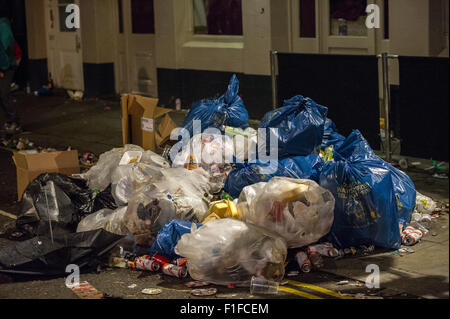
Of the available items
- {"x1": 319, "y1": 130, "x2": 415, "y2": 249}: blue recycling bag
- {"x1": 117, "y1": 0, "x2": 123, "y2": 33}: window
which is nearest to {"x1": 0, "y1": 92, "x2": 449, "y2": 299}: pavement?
{"x1": 319, "y1": 130, "x2": 415, "y2": 249}: blue recycling bag

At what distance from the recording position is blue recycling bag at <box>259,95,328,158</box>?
6.47 m

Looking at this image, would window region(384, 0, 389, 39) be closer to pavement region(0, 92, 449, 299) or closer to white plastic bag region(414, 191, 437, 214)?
pavement region(0, 92, 449, 299)

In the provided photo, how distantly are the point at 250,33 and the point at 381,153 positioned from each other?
400cm

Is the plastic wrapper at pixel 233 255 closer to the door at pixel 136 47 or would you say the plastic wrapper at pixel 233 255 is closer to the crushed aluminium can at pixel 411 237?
the crushed aluminium can at pixel 411 237

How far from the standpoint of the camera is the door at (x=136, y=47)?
13062mm

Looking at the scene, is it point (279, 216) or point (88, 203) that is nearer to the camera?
point (279, 216)

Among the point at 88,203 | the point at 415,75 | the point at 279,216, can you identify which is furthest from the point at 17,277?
the point at 415,75

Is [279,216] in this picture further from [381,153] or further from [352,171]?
[381,153]

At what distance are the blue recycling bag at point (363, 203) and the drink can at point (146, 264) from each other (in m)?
1.34

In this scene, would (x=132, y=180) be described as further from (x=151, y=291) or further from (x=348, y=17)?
(x=348, y=17)

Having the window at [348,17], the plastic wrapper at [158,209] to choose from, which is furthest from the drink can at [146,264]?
the window at [348,17]

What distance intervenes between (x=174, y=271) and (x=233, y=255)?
507mm

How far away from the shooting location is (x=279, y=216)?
5.35m
